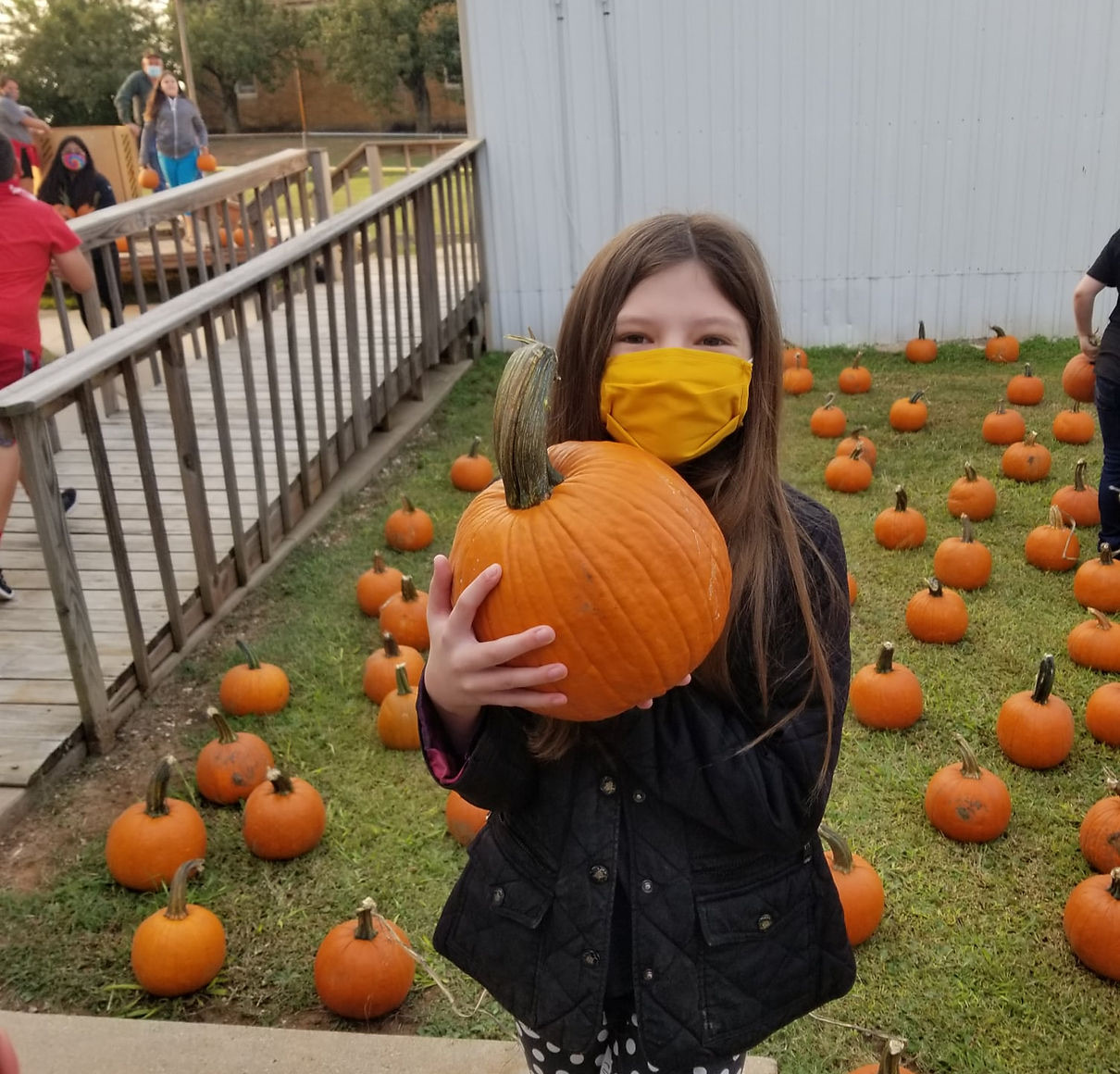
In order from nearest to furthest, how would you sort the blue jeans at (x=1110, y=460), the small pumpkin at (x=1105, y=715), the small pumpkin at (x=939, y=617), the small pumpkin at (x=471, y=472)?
the small pumpkin at (x=1105, y=715) → the small pumpkin at (x=939, y=617) → the blue jeans at (x=1110, y=460) → the small pumpkin at (x=471, y=472)

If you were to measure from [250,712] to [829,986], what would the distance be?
3.10m

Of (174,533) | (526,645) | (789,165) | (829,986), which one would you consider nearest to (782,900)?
(829,986)

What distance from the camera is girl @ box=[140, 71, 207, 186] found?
1302cm

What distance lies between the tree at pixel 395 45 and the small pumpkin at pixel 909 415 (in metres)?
36.1

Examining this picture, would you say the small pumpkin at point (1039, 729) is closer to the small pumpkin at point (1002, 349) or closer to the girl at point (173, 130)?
the small pumpkin at point (1002, 349)

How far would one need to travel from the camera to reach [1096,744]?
3.99 metres

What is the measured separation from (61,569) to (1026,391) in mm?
6416

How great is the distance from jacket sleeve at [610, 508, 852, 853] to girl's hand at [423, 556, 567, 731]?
0.30 meters

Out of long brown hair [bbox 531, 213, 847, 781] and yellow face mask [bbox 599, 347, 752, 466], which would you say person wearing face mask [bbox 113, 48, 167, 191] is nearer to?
long brown hair [bbox 531, 213, 847, 781]

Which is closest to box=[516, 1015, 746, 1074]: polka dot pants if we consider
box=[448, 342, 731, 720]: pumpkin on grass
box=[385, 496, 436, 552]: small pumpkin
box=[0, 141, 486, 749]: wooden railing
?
box=[448, 342, 731, 720]: pumpkin on grass

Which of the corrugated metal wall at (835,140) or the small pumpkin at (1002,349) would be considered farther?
the small pumpkin at (1002,349)

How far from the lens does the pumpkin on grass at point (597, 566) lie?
1466mm

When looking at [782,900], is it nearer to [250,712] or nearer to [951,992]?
[951,992]

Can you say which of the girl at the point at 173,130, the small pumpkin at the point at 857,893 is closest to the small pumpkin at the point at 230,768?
the small pumpkin at the point at 857,893
